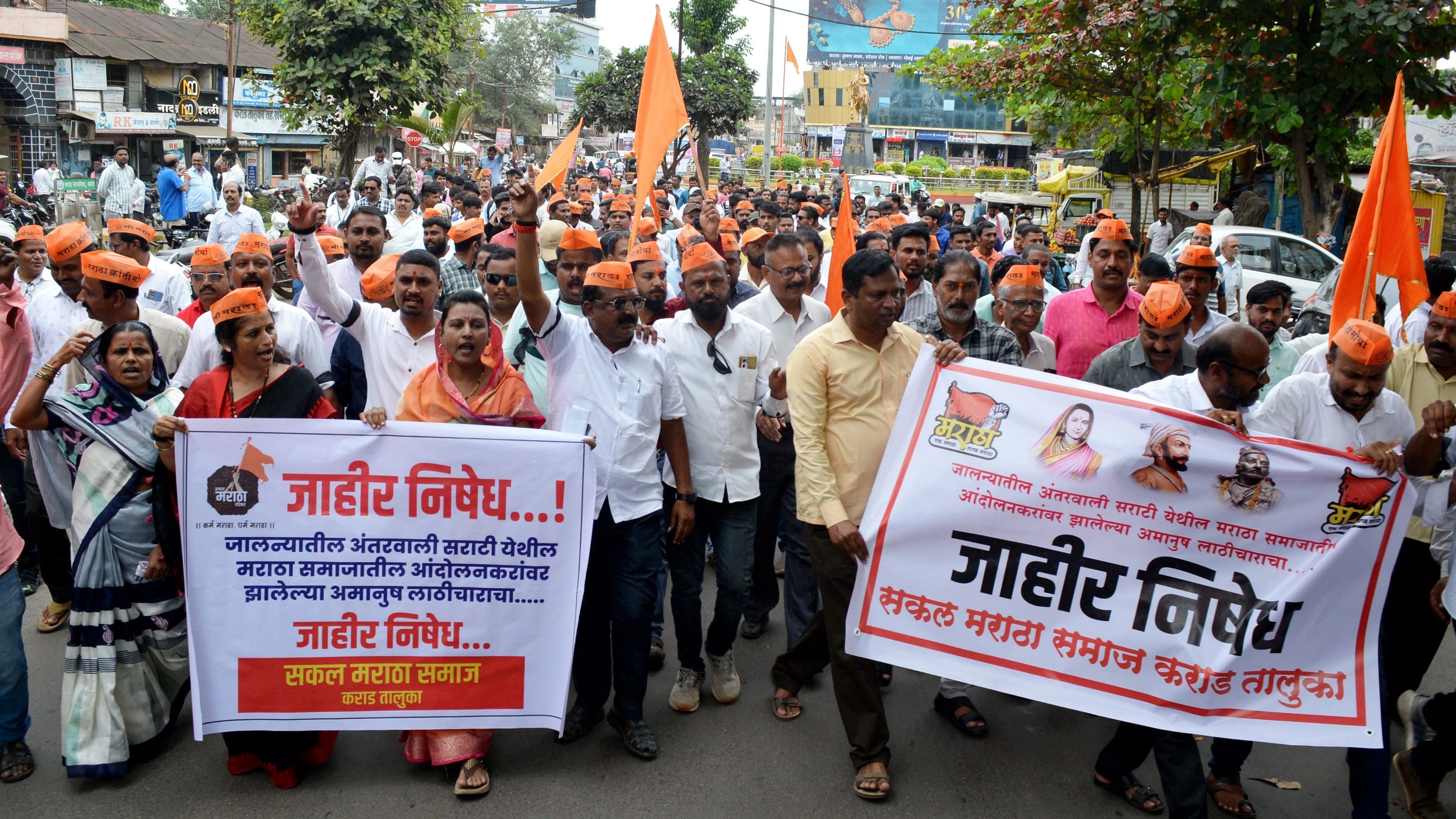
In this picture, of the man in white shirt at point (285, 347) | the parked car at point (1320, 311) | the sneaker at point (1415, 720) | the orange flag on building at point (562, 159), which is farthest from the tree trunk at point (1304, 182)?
the man in white shirt at point (285, 347)

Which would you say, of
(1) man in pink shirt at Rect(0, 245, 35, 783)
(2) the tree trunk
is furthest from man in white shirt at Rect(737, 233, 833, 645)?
(2) the tree trunk

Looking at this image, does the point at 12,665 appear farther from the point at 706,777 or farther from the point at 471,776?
the point at 706,777

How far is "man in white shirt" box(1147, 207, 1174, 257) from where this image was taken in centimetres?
1834

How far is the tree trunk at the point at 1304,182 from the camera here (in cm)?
1374

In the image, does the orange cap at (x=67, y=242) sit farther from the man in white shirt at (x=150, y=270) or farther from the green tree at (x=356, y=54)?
the green tree at (x=356, y=54)

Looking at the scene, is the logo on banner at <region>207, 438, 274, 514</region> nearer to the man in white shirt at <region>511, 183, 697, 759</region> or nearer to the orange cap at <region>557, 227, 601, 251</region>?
the man in white shirt at <region>511, 183, 697, 759</region>

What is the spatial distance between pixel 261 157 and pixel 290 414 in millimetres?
41151

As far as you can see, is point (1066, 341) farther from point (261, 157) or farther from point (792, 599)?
point (261, 157)

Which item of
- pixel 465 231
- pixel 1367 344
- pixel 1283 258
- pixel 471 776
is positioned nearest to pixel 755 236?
pixel 465 231

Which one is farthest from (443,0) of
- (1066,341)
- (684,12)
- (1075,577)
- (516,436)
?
(684,12)

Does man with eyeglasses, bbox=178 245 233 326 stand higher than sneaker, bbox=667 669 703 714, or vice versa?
man with eyeglasses, bbox=178 245 233 326

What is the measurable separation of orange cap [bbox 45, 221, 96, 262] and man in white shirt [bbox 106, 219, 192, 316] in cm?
60

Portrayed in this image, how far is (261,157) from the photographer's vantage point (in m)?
41.2

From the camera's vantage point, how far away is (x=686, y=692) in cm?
488
